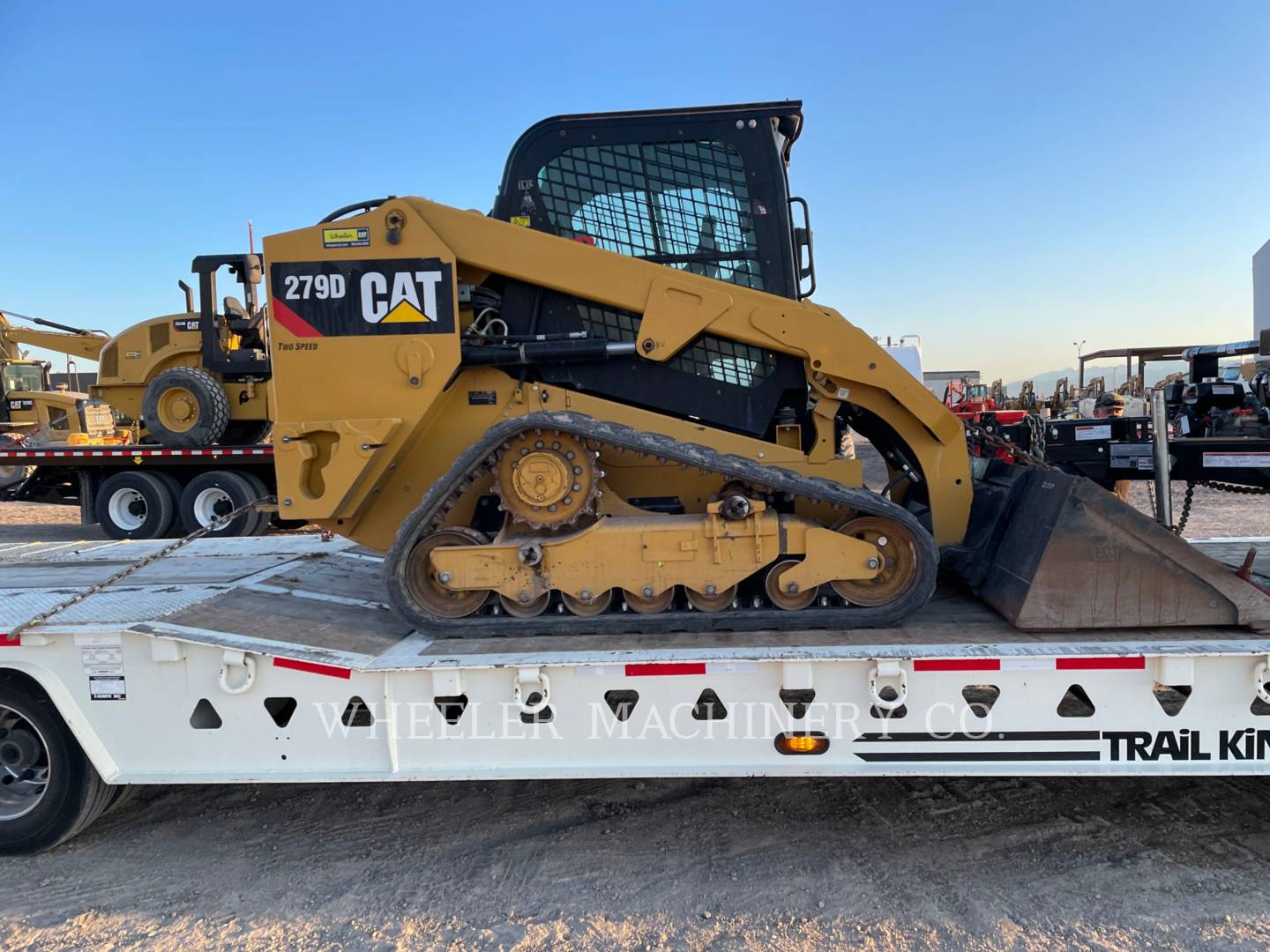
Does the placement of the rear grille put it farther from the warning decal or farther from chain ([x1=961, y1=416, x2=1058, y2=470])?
chain ([x1=961, y1=416, x2=1058, y2=470])

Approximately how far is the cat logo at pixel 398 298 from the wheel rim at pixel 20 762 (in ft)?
7.53

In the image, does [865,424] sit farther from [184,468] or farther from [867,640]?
[184,468]

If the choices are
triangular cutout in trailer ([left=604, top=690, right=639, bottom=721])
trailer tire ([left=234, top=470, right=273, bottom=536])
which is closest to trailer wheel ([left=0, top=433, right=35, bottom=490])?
trailer tire ([left=234, top=470, right=273, bottom=536])

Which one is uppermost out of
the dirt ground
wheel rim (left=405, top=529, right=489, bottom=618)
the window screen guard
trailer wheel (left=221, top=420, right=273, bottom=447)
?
the window screen guard

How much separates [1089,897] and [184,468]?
467 inches

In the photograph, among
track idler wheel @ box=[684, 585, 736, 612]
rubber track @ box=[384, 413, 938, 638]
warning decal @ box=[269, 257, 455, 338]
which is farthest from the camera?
warning decal @ box=[269, 257, 455, 338]

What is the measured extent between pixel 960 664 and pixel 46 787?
3755 mm

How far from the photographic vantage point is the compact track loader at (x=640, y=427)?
342 cm

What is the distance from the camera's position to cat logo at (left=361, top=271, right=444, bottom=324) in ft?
12.3

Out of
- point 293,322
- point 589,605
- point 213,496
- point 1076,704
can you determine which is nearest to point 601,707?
point 589,605

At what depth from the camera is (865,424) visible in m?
4.16

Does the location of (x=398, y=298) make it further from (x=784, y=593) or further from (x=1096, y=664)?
(x=1096, y=664)

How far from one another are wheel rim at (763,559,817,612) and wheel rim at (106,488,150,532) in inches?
419

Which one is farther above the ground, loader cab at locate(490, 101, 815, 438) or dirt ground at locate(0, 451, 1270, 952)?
loader cab at locate(490, 101, 815, 438)
